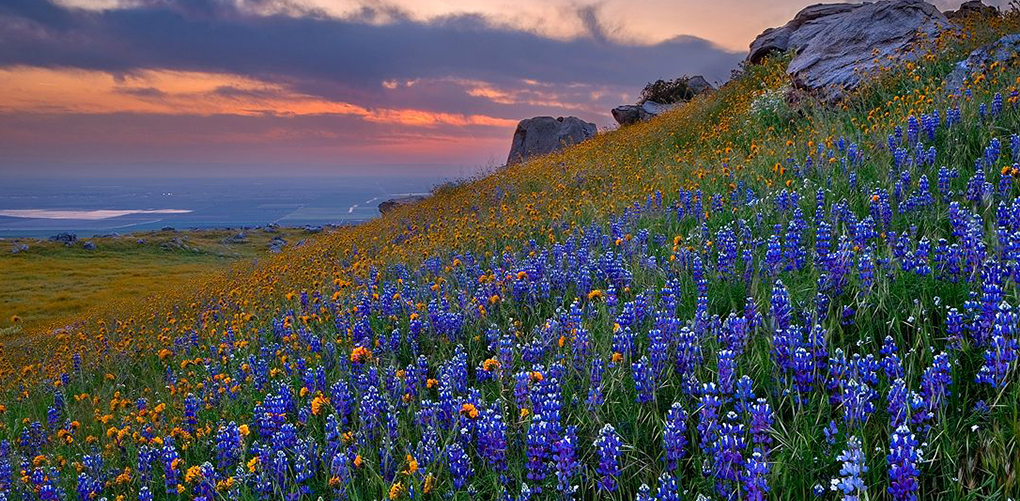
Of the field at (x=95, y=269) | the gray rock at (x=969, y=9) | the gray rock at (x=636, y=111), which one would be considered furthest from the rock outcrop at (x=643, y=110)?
the field at (x=95, y=269)

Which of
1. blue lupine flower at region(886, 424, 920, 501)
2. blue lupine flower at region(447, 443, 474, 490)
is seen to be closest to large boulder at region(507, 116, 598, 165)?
blue lupine flower at region(447, 443, 474, 490)

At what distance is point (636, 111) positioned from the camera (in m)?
27.3

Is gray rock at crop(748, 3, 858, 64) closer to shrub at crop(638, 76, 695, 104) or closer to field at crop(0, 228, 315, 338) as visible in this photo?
shrub at crop(638, 76, 695, 104)

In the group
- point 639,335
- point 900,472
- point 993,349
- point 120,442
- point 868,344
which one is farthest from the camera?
point 120,442

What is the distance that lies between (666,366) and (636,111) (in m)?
25.5

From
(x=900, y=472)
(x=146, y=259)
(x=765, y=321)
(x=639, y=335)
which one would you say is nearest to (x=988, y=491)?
(x=900, y=472)

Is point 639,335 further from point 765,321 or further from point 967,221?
point 967,221

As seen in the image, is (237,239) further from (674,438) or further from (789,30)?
(674,438)

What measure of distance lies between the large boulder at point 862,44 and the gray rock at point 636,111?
39.0 feet

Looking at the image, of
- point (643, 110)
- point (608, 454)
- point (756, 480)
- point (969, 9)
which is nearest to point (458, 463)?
point (608, 454)

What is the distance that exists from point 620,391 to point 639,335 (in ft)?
1.66

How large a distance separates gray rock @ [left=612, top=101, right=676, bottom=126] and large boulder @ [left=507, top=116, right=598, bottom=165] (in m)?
5.59

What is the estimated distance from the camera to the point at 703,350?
11.0 ft

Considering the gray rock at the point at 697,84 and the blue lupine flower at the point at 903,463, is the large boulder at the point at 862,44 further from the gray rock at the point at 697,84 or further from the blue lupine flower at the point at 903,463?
the gray rock at the point at 697,84
